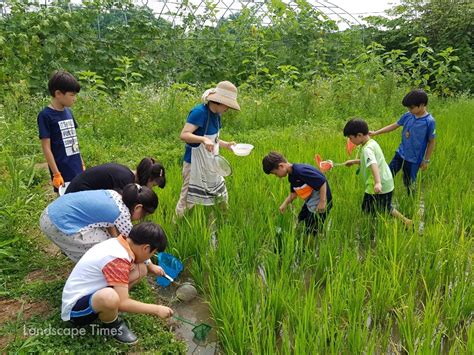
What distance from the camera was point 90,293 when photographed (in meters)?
1.90

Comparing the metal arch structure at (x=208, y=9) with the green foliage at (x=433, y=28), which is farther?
the green foliage at (x=433, y=28)

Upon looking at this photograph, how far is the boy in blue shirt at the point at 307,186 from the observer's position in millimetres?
2680

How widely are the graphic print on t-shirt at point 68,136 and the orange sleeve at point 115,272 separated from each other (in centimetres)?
134

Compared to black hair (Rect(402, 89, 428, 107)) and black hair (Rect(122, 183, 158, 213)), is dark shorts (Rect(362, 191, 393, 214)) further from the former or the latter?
black hair (Rect(122, 183, 158, 213))

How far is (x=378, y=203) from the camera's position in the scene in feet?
10.1

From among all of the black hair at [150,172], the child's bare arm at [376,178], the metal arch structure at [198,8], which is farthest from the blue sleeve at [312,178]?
the metal arch structure at [198,8]

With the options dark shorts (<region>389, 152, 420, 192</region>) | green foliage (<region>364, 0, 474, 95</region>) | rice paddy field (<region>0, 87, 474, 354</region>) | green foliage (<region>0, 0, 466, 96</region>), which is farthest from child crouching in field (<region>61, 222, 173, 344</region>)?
Answer: green foliage (<region>364, 0, 474, 95</region>)

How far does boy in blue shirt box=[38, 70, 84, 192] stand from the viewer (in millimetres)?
2652

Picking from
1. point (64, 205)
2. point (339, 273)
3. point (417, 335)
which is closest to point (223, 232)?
point (339, 273)

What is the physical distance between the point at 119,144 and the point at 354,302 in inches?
169

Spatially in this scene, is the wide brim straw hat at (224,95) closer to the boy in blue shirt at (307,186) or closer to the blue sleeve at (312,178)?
the boy in blue shirt at (307,186)

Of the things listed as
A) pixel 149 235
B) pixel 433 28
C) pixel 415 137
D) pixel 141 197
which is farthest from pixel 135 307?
pixel 433 28

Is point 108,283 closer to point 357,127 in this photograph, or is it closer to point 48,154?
point 48,154

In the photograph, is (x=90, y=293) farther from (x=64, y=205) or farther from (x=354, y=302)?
(x=354, y=302)
